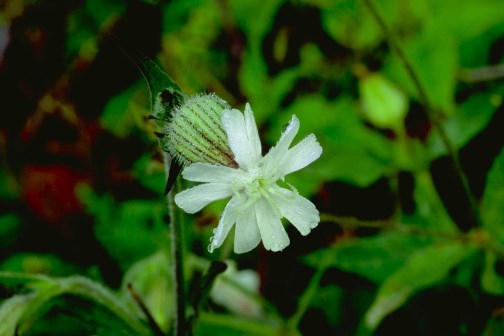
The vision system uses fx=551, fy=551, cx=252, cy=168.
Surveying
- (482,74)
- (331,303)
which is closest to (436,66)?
(482,74)

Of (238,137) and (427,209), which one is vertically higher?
(238,137)

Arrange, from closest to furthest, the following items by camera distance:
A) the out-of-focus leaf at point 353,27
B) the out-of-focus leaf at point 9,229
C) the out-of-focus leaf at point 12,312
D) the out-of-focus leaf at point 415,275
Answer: the out-of-focus leaf at point 12,312 → the out-of-focus leaf at point 415,275 → the out-of-focus leaf at point 9,229 → the out-of-focus leaf at point 353,27

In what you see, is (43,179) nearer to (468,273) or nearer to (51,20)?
(51,20)

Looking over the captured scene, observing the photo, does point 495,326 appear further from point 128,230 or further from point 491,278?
point 128,230

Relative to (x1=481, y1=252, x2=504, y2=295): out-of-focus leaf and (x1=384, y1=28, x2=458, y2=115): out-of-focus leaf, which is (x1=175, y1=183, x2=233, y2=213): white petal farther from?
(x1=384, y1=28, x2=458, y2=115): out-of-focus leaf

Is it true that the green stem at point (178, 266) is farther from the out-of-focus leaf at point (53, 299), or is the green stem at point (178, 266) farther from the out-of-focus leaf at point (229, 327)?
the out-of-focus leaf at point (229, 327)

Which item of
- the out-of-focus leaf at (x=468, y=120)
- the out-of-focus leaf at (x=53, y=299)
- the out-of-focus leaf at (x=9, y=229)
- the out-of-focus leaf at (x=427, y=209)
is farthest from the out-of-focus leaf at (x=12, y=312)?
the out-of-focus leaf at (x=468, y=120)
